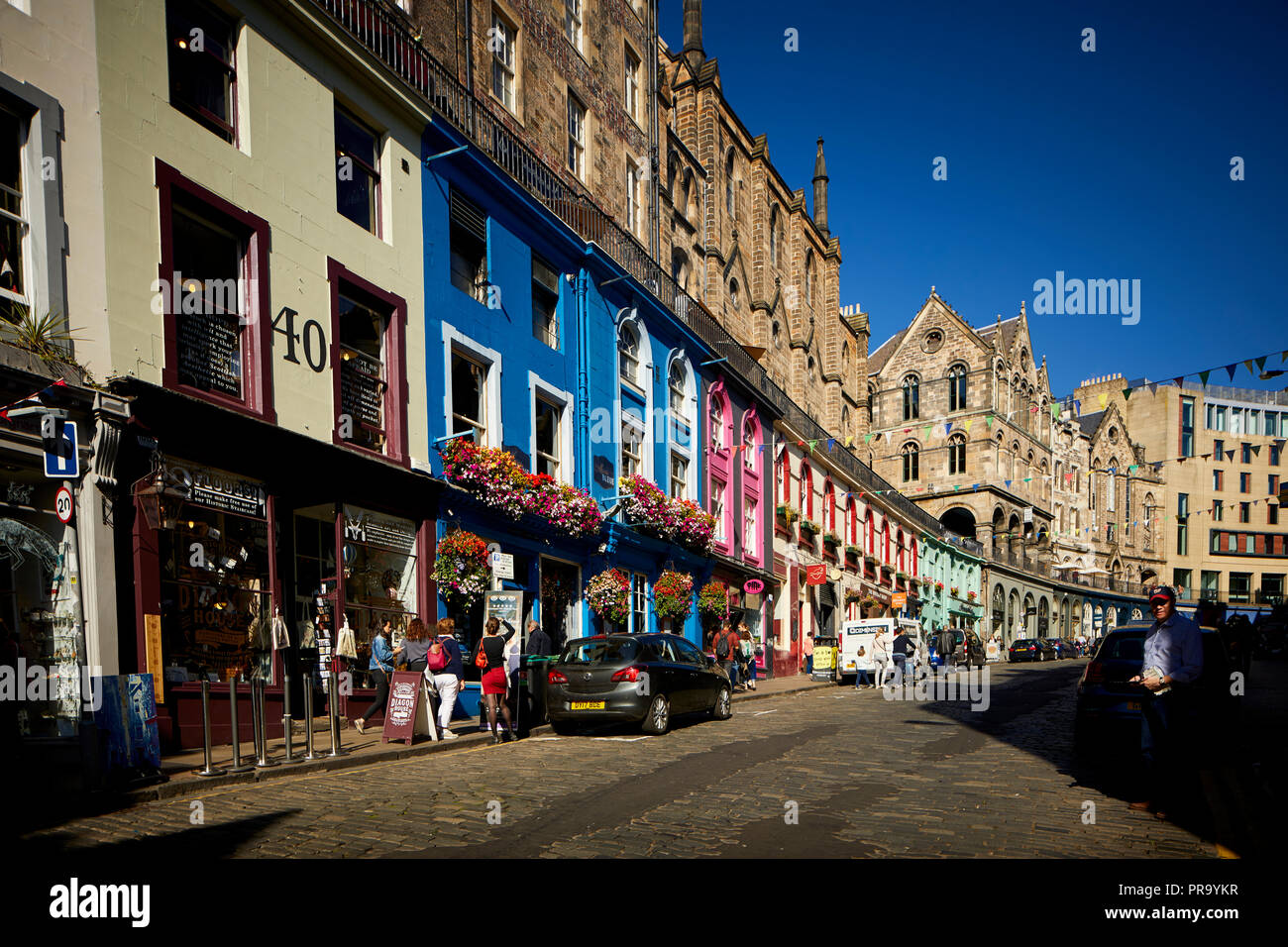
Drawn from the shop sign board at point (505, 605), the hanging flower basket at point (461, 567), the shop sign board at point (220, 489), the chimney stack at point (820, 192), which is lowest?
the shop sign board at point (505, 605)

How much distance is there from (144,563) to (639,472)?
14679 millimetres

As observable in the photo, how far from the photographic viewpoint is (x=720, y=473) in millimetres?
29312

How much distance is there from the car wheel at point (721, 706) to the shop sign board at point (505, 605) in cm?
362

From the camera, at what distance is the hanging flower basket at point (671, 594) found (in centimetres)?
2377

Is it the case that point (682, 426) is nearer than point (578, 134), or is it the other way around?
point (578, 134)

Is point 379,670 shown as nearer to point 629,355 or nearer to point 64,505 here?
point 64,505

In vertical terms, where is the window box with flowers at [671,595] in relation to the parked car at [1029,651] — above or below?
above

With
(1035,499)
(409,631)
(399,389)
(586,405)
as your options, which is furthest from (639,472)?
(1035,499)

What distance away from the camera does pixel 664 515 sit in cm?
2289

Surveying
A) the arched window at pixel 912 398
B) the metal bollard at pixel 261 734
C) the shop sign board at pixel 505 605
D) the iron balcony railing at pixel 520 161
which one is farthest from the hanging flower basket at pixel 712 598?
the arched window at pixel 912 398

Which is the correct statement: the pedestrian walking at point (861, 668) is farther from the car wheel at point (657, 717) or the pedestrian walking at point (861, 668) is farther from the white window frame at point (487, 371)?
the car wheel at point (657, 717)

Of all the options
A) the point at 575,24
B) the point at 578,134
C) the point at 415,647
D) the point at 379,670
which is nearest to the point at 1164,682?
the point at 415,647

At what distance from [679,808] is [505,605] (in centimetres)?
861

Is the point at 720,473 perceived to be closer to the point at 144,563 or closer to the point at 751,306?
the point at 751,306
